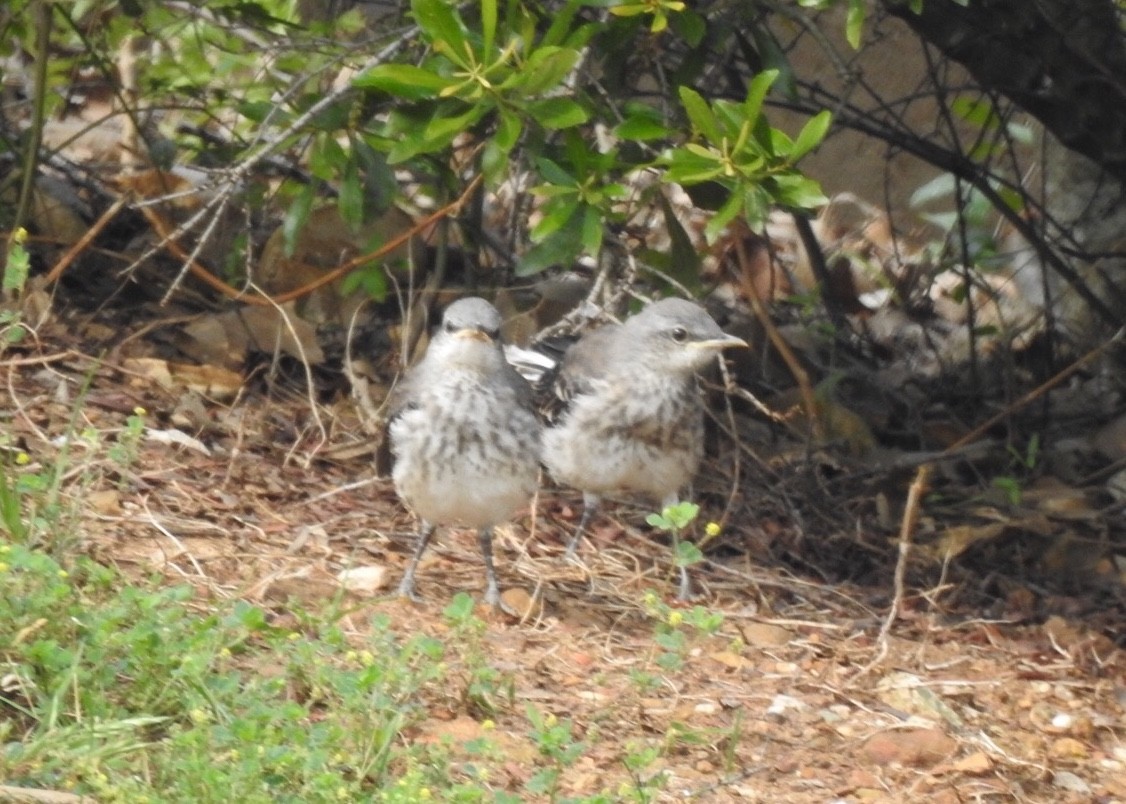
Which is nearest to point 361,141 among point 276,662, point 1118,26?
point 276,662

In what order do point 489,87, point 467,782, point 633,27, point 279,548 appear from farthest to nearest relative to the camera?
point 279,548, point 633,27, point 489,87, point 467,782

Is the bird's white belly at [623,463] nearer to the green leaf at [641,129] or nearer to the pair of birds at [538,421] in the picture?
the pair of birds at [538,421]

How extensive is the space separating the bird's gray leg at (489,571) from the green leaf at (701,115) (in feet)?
4.88

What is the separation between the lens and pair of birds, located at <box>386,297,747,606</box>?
5.71m

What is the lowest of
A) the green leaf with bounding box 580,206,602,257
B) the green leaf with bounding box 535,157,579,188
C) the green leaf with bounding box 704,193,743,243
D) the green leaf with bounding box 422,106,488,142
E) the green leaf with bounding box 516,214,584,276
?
the green leaf with bounding box 516,214,584,276

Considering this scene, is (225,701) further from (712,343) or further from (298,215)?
(712,343)

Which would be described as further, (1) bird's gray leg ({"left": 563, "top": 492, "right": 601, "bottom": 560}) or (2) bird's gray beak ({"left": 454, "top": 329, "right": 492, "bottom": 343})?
(1) bird's gray leg ({"left": 563, "top": 492, "right": 601, "bottom": 560})

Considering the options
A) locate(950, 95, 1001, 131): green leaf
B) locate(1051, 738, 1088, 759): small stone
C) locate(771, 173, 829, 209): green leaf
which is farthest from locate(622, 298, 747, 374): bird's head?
locate(1051, 738, 1088, 759): small stone

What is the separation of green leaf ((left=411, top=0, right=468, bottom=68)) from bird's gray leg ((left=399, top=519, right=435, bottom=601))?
1619mm

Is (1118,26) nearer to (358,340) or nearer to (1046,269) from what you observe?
(1046,269)

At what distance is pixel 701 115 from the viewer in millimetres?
5266

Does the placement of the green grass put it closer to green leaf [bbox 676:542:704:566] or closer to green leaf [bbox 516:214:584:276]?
green leaf [bbox 676:542:704:566]

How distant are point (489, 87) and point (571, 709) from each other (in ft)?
5.66

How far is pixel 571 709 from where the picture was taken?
195 inches
